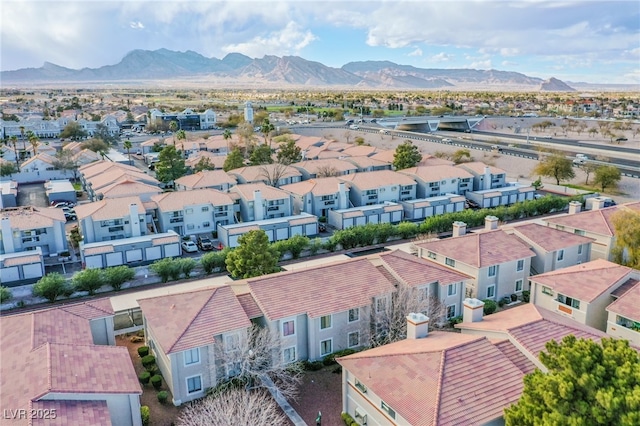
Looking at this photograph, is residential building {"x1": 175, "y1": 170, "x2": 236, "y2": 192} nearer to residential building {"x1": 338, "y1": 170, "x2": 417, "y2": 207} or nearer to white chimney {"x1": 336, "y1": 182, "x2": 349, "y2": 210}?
white chimney {"x1": 336, "y1": 182, "x2": 349, "y2": 210}

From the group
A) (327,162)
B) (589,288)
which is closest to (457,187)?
(327,162)

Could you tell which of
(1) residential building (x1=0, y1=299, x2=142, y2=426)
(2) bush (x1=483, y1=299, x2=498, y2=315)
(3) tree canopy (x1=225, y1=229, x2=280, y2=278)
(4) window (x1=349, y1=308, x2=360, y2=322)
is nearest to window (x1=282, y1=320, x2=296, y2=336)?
(4) window (x1=349, y1=308, x2=360, y2=322)

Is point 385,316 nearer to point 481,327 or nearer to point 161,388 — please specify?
point 481,327

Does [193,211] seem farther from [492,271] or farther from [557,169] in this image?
[557,169]

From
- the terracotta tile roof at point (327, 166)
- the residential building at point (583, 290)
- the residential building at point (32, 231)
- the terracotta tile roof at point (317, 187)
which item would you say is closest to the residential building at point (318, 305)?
the residential building at point (583, 290)

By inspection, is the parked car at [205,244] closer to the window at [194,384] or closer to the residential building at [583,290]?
the window at [194,384]

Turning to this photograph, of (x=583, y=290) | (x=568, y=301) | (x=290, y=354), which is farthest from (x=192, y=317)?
(x=583, y=290)
